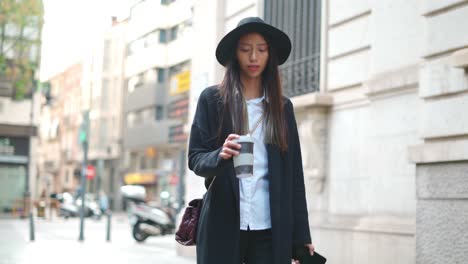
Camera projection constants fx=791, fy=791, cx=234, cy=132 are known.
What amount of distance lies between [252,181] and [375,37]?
5.72 meters

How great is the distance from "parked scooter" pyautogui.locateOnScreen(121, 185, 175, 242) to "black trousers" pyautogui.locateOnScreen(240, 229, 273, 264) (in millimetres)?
15258

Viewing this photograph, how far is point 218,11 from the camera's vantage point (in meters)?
12.8

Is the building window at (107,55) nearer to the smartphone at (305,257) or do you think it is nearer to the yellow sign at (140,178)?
the yellow sign at (140,178)

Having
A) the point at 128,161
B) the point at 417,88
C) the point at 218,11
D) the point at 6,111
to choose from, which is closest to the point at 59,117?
the point at 128,161

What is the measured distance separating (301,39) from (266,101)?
24.7 ft

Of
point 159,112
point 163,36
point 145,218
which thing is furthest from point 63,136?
point 145,218

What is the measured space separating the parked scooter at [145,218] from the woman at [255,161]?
15.2 metres

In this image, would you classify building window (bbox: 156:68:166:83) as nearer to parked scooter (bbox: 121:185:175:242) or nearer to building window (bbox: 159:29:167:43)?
building window (bbox: 159:29:167:43)

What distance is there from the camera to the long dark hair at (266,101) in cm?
335

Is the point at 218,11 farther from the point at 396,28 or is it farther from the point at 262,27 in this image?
the point at 262,27

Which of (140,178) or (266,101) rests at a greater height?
(140,178)

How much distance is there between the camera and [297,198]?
→ 3.45 metres

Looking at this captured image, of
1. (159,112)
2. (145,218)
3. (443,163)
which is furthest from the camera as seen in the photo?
(159,112)

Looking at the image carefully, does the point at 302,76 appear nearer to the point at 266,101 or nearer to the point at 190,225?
the point at 266,101
